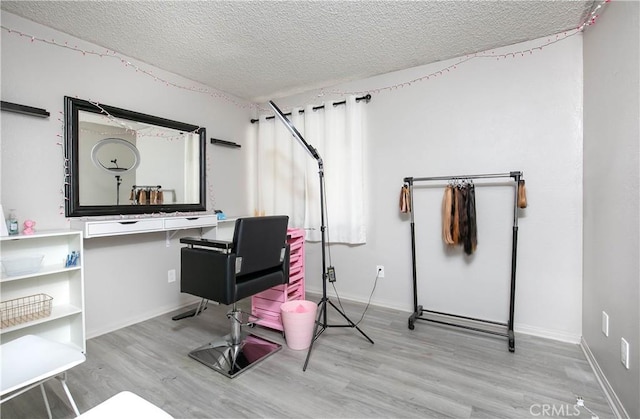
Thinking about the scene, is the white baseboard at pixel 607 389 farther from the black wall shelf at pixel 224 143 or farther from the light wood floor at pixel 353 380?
the black wall shelf at pixel 224 143

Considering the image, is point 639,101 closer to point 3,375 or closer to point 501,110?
point 501,110

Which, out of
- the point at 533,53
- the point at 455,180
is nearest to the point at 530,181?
the point at 455,180

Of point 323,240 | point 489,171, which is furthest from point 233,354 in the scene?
point 489,171

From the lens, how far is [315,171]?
338 centimetres

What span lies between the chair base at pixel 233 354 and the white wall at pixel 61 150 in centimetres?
103

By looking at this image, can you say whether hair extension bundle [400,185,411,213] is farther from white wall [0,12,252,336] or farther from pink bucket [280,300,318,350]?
white wall [0,12,252,336]

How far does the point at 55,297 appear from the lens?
2223 mm

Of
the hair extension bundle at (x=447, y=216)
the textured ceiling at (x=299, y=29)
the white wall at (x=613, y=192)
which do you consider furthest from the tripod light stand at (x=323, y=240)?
the white wall at (x=613, y=192)

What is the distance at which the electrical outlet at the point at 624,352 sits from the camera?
145 cm

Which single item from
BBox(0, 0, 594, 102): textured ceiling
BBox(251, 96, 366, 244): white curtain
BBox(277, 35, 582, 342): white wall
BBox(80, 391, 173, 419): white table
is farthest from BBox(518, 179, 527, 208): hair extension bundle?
BBox(80, 391, 173, 419): white table

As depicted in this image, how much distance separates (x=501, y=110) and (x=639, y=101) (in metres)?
1.16

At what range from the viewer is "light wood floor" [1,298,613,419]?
1577 mm

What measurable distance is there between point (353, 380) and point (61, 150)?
258cm
